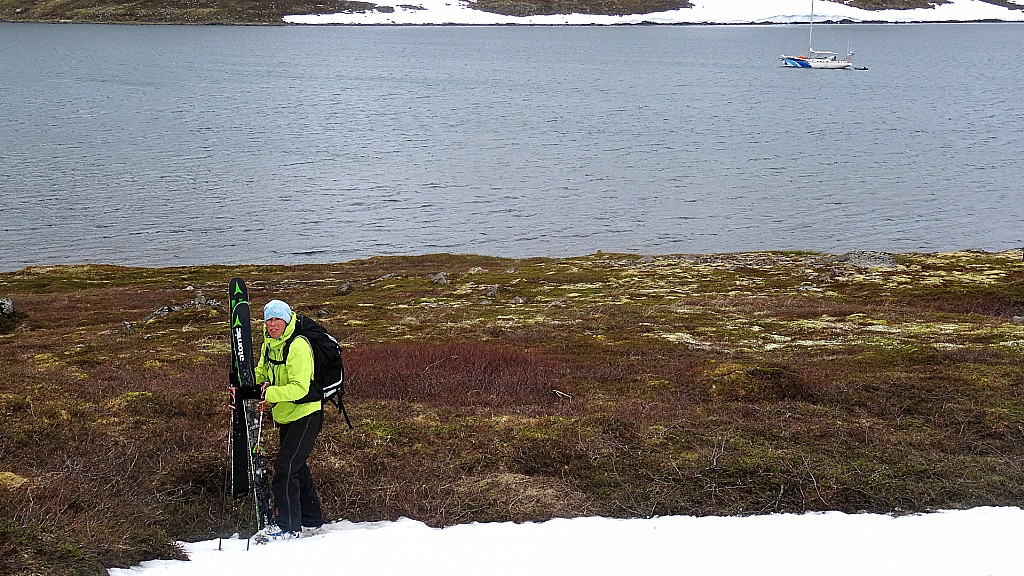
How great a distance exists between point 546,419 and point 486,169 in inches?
3031

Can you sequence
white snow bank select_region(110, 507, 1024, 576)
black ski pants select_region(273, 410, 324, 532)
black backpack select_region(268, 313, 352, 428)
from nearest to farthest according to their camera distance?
white snow bank select_region(110, 507, 1024, 576) → black backpack select_region(268, 313, 352, 428) → black ski pants select_region(273, 410, 324, 532)

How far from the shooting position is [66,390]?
19578mm

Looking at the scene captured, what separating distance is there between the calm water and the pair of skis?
52555 mm

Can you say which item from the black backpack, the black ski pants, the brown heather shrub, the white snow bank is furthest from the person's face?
the brown heather shrub

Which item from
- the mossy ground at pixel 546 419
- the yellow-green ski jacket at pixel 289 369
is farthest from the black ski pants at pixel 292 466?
the mossy ground at pixel 546 419

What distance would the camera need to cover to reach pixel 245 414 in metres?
12.4

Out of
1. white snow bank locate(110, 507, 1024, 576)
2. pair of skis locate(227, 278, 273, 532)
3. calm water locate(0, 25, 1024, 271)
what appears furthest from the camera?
calm water locate(0, 25, 1024, 271)

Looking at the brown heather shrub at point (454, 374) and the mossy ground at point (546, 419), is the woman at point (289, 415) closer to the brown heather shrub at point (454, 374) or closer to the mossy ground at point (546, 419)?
the mossy ground at point (546, 419)

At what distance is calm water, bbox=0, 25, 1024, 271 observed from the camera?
69.2 metres

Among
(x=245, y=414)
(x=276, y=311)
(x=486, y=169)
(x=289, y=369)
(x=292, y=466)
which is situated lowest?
(x=486, y=169)

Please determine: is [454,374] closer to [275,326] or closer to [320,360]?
[320,360]

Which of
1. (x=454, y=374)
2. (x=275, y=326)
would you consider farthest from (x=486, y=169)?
(x=275, y=326)

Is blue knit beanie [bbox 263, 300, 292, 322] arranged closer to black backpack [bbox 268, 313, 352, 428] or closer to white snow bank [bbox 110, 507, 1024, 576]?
Answer: black backpack [bbox 268, 313, 352, 428]

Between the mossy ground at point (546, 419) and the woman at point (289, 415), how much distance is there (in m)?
0.98
